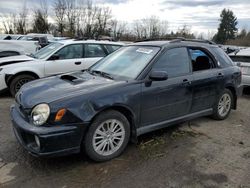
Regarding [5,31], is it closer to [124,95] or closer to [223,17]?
[124,95]

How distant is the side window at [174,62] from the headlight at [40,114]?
175 centimetres

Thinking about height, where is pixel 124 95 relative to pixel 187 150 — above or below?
above

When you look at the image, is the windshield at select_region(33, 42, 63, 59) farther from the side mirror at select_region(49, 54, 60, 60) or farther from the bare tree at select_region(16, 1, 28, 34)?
the bare tree at select_region(16, 1, 28, 34)

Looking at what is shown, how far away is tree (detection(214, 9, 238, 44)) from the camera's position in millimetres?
65562

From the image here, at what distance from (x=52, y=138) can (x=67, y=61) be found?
4.57 meters

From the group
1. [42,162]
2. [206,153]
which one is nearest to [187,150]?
[206,153]

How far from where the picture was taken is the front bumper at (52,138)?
10.5 feet

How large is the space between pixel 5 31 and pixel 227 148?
45387 millimetres

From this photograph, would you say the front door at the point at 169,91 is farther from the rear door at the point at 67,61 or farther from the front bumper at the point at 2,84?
the front bumper at the point at 2,84

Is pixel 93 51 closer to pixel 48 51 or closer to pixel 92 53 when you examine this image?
pixel 92 53

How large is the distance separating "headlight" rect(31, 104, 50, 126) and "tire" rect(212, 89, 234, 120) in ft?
10.9

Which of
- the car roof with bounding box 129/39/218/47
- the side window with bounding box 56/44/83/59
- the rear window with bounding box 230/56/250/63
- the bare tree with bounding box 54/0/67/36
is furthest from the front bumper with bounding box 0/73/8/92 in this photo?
the bare tree with bounding box 54/0/67/36

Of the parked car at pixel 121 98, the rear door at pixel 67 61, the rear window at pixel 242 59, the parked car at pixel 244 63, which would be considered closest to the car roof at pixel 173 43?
the parked car at pixel 121 98

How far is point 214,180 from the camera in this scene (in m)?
3.32
